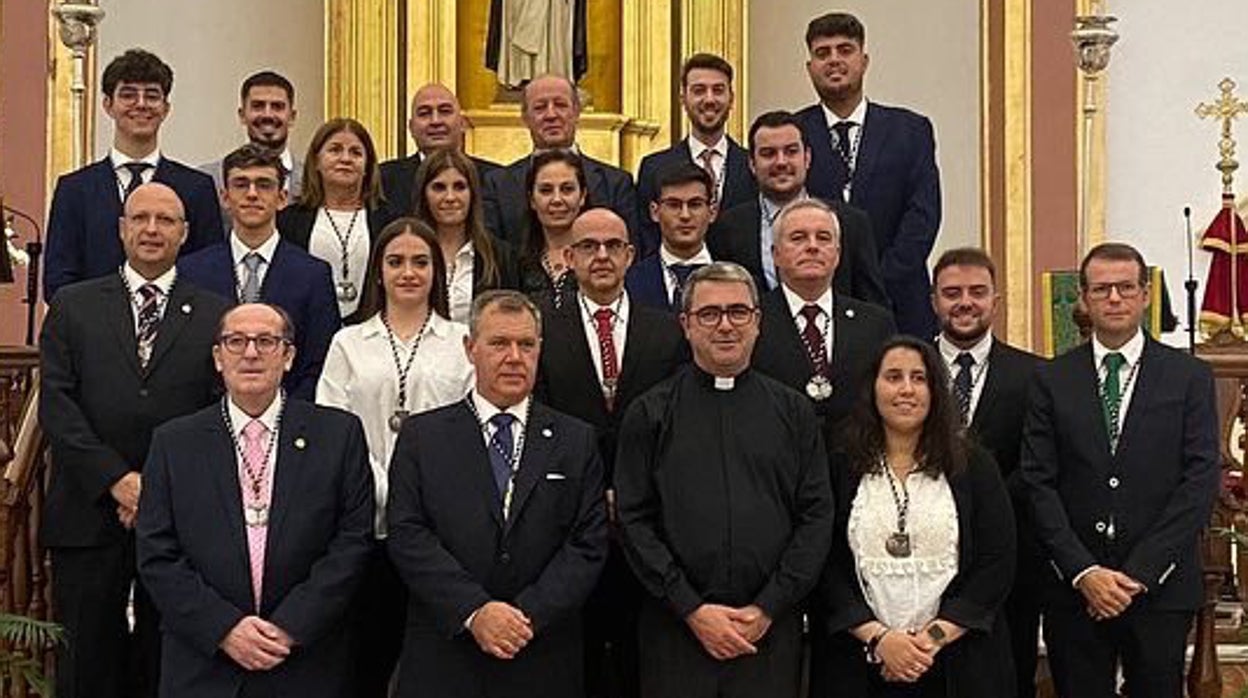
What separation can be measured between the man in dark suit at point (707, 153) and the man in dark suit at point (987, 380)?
39.3 inches

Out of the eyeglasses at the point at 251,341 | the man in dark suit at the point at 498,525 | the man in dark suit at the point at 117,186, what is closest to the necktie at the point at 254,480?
the eyeglasses at the point at 251,341

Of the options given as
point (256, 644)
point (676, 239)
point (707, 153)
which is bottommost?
point (256, 644)

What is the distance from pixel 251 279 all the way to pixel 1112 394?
2356 millimetres

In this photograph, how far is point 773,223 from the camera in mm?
6234

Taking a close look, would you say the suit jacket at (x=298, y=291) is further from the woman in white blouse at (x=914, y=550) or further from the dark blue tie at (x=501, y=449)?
the woman in white blouse at (x=914, y=550)

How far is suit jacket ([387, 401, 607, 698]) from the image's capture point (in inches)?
209

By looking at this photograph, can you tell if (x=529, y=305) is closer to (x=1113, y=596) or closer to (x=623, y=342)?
(x=623, y=342)

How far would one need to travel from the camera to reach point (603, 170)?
6668 millimetres

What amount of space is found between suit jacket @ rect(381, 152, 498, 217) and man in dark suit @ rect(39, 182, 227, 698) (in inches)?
41.8

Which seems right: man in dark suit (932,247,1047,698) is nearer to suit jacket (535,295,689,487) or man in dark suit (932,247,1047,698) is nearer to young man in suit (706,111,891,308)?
young man in suit (706,111,891,308)

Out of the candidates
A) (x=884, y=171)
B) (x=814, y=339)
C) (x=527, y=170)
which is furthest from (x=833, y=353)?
(x=527, y=170)

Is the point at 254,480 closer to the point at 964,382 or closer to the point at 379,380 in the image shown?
the point at 379,380


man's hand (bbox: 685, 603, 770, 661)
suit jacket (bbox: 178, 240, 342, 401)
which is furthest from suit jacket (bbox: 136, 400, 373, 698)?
man's hand (bbox: 685, 603, 770, 661)

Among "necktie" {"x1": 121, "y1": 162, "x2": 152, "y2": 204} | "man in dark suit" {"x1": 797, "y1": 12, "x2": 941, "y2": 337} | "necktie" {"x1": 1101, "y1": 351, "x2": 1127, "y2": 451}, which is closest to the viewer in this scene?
"necktie" {"x1": 1101, "y1": 351, "x2": 1127, "y2": 451}
